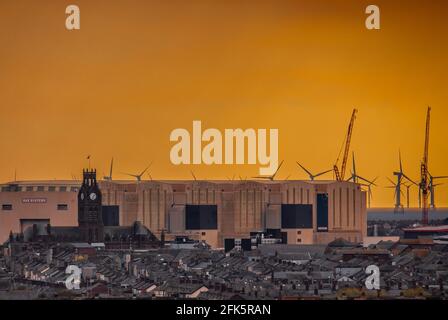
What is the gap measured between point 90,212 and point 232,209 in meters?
4.08

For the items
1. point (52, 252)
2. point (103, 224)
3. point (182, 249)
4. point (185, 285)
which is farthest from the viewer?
point (103, 224)

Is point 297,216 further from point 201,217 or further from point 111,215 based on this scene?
point 111,215

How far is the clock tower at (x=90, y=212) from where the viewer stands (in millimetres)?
48281

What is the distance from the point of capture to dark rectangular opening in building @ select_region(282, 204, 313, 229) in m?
52.2

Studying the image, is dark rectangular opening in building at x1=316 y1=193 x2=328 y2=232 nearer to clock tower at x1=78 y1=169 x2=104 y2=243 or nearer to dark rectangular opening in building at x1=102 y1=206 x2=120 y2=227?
dark rectangular opening in building at x1=102 y1=206 x2=120 y2=227

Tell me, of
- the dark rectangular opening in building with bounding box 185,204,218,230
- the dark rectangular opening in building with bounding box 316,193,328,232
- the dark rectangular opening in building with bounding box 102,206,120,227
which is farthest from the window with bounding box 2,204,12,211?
the dark rectangular opening in building with bounding box 316,193,328,232

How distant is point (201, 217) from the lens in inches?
2071

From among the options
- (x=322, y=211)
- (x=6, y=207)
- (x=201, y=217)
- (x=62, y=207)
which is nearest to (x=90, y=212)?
(x=62, y=207)

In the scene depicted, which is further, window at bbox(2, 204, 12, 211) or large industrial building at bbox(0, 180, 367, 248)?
large industrial building at bbox(0, 180, 367, 248)
